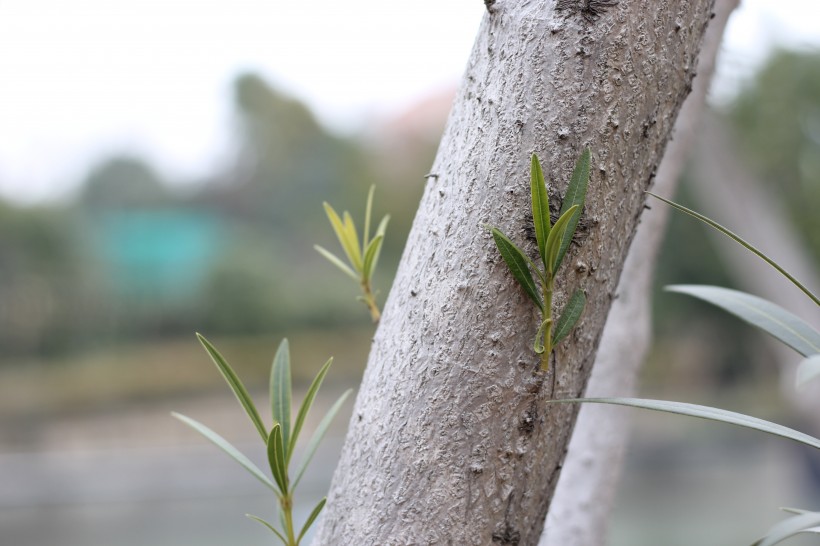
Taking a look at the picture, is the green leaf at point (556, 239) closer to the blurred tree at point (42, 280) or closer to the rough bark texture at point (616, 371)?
the rough bark texture at point (616, 371)

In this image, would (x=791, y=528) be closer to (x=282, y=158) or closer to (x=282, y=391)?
(x=282, y=391)

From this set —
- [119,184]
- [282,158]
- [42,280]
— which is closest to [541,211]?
[42,280]

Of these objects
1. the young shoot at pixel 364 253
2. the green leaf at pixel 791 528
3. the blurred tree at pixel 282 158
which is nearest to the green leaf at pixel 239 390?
the young shoot at pixel 364 253

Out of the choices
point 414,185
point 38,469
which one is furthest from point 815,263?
point 38,469

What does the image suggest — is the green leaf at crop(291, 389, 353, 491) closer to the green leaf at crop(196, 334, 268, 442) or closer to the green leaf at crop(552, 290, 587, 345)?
the green leaf at crop(196, 334, 268, 442)

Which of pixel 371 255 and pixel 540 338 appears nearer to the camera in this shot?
pixel 540 338

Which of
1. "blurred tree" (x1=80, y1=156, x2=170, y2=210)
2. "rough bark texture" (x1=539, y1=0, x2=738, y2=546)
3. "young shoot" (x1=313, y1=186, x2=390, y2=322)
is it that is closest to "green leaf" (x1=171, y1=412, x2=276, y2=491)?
"young shoot" (x1=313, y1=186, x2=390, y2=322)
